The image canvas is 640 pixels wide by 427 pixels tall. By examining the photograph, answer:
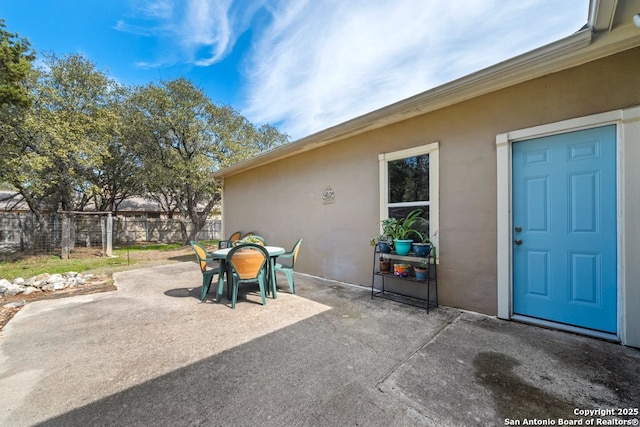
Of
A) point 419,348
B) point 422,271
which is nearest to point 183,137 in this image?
point 422,271

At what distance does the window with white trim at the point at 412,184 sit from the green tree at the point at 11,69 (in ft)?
29.5

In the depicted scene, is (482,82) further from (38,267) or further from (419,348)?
(38,267)

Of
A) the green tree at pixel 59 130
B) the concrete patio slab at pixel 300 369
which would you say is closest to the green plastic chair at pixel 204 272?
the concrete patio slab at pixel 300 369

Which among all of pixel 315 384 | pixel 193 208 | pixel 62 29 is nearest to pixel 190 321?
pixel 315 384

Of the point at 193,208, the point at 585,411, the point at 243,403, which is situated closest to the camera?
the point at 585,411

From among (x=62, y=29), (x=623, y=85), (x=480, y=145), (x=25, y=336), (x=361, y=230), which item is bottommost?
(x=25, y=336)

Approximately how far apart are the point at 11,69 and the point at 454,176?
33.6 ft

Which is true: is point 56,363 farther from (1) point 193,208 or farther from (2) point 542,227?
(1) point 193,208

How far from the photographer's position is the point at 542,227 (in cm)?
265

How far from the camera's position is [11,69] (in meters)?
6.37

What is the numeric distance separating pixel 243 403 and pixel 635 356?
9.85ft

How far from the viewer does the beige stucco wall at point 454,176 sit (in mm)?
2438

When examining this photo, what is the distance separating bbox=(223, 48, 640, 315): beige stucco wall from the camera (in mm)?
2438

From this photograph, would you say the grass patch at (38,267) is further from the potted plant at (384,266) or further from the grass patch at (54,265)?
the potted plant at (384,266)
